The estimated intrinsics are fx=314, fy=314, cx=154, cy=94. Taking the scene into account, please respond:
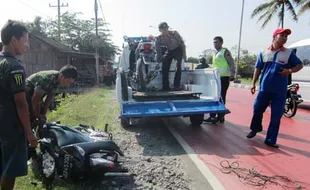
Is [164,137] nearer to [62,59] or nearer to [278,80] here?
[278,80]

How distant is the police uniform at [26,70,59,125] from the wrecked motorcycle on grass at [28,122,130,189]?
443mm

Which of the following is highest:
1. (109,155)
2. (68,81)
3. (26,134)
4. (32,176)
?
(68,81)

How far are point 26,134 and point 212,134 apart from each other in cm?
441

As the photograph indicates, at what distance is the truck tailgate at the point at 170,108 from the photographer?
5.86m

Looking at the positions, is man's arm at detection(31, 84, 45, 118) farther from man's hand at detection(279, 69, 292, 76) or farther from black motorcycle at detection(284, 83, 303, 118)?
black motorcycle at detection(284, 83, 303, 118)

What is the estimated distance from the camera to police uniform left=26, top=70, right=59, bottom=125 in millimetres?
4066

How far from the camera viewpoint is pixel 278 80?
5.52 m

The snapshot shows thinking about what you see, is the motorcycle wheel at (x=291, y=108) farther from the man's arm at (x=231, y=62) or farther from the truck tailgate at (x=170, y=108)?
the truck tailgate at (x=170, y=108)

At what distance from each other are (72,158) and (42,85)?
1.11m

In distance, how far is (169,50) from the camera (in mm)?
7430

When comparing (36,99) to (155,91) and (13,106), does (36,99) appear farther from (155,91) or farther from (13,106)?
(155,91)

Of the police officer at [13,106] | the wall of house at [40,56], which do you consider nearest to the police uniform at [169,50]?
the police officer at [13,106]

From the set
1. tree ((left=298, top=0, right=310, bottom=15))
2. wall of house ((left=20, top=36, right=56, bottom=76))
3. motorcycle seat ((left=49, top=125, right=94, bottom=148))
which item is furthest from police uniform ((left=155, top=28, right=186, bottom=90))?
wall of house ((left=20, top=36, right=56, bottom=76))

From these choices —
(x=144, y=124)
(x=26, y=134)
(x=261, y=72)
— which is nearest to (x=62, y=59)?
(x=144, y=124)
